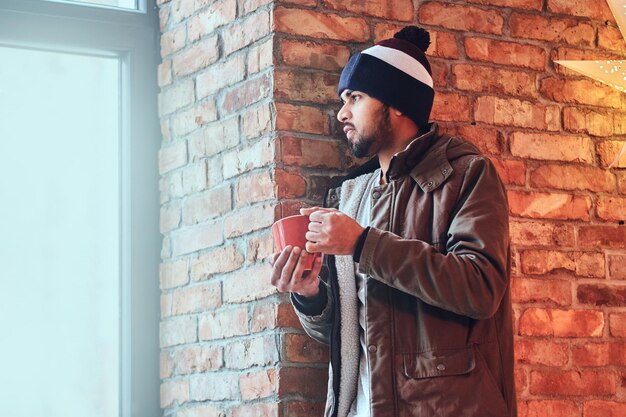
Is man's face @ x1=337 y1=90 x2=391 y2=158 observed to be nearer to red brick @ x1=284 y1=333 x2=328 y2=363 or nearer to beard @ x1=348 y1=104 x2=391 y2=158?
beard @ x1=348 y1=104 x2=391 y2=158

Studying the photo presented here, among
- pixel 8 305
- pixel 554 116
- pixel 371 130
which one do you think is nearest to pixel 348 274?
pixel 371 130

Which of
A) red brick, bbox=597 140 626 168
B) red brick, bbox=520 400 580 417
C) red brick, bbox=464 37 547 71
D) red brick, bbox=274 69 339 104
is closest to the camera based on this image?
red brick, bbox=274 69 339 104

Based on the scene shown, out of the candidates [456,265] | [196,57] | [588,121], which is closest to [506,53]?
[588,121]

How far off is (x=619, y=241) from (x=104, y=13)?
1621mm

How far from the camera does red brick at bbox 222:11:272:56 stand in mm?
2850

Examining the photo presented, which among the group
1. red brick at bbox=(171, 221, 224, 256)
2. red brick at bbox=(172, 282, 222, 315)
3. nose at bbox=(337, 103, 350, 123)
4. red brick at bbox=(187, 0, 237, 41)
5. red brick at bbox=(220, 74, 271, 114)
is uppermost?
red brick at bbox=(187, 0, 237, 41)

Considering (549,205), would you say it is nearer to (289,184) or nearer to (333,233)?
(289,184)

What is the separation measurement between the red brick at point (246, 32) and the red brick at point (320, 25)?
0.04m

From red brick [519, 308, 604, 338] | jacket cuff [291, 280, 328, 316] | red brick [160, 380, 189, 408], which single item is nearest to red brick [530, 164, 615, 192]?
red brick [519, 308, 604, 338]

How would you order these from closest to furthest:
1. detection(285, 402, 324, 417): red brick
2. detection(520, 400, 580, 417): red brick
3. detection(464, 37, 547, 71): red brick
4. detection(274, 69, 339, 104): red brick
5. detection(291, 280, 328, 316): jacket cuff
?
detection(291, 280, 328, 316): jacket cuff → detection(285, 402, 324, 417): red brick → detection(274, 69, 339, 104): red brick → detection(520, 400, 580, 417): red brick → detection(464, 37, 547, 71): red brick

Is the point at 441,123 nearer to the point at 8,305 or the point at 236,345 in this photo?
the point at 236,345

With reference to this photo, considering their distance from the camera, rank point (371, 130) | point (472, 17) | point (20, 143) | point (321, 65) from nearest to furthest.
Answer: point (371, 130)
point (321, 65)
point (472, 17)
point (20, 143)

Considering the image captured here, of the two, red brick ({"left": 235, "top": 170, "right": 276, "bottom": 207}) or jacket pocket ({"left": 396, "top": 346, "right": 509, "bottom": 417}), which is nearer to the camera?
jacket pocket ({"left": 396, "top": 346, "right": 509, "bottom": 417})

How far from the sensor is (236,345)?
9.49 feet
